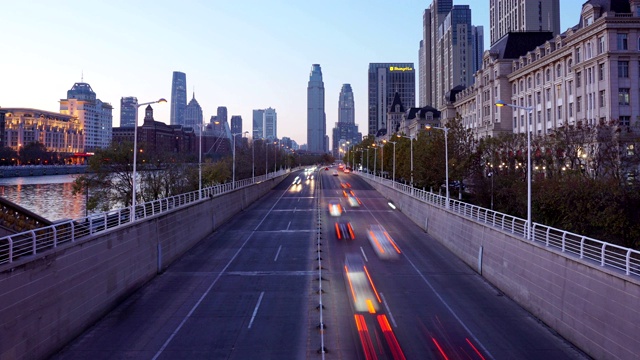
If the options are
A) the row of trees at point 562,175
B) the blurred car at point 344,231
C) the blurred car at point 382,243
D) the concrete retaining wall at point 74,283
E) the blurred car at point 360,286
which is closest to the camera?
the concrete retaining wall at point 74,283

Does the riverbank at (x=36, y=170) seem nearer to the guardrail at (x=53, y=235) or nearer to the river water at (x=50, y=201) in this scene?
the river water at (x=50, y=201)

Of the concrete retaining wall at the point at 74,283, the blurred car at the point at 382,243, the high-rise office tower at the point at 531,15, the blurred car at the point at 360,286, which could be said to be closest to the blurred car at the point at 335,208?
the blurred car at the point at 382,243

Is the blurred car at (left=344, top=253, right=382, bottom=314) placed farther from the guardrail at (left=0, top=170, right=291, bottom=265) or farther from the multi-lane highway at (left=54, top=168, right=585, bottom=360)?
the guardrail at (left=0, top=170, right=291, bottom=265)

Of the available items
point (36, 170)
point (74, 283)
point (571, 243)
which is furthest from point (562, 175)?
point (36, 170)

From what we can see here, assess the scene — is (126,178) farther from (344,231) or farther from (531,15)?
(531,15)

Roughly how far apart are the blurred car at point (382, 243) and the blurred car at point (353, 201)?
18.3m

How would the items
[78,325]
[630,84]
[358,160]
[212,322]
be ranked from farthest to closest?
[358,160] → [630,84] → [212,322] → [78,325]

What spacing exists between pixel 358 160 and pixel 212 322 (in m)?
157

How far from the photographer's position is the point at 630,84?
5184cm

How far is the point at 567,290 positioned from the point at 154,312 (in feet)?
51.4

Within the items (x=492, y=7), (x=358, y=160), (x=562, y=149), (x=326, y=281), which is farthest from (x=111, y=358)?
(x=492, y=7)

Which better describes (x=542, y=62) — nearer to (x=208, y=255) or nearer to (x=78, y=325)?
(x=208, y=255)

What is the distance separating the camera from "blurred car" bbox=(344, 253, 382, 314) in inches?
773

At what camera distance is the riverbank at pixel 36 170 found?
114300 mm
